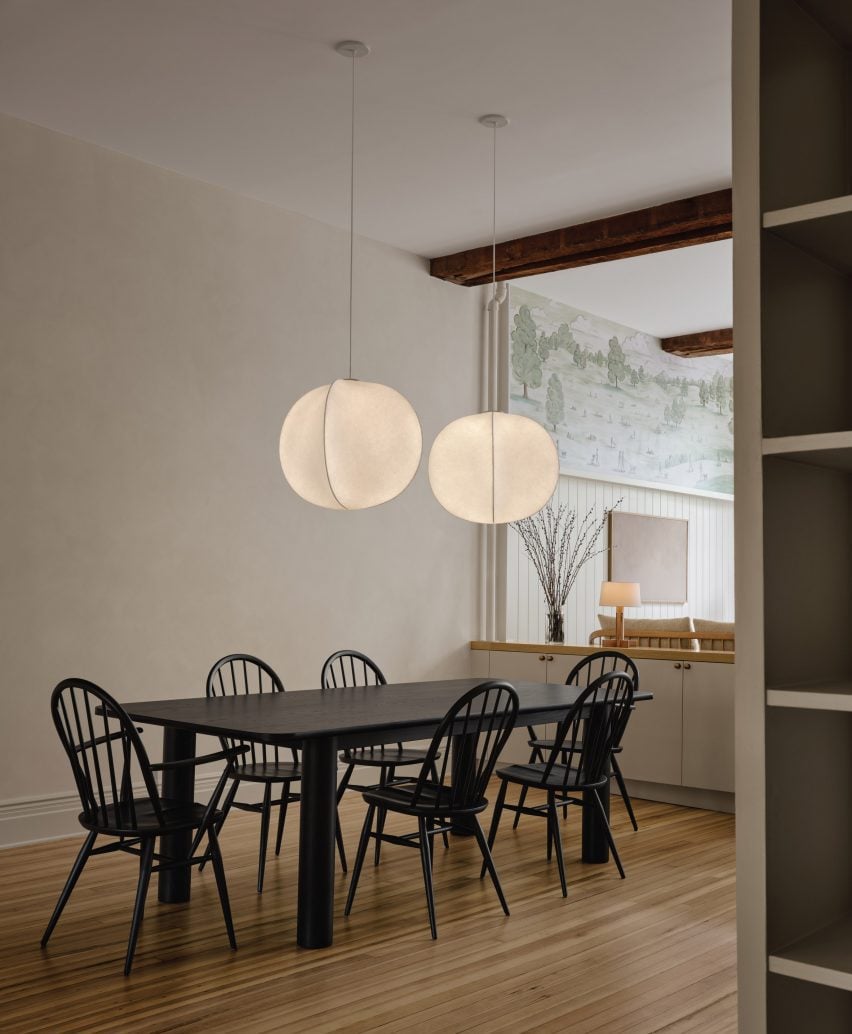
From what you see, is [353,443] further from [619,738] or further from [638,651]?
[638,651]

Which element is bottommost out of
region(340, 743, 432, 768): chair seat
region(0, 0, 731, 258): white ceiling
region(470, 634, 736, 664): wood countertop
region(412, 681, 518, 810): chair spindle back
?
region(340, 743, 432, 768): chair seat

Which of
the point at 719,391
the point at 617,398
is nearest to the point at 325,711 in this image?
the point at 617,398

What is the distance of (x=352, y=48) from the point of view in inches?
162

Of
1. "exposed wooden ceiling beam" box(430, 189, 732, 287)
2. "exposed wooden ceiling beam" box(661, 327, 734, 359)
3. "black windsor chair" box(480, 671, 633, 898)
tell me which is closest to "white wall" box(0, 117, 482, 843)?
"exposed wooden ceiling beam" box(430, 189, 732, 287)

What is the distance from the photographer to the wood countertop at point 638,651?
→ 5.72 meters

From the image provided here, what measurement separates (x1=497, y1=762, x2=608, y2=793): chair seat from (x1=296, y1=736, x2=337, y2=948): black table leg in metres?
0.95

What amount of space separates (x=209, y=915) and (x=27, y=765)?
1.50 meters

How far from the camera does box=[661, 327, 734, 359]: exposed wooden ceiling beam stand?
8.64 metres

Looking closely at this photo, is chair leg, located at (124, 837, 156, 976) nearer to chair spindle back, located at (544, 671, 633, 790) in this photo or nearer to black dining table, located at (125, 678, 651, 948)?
black dining table, located at (125, 678, 651, 948)

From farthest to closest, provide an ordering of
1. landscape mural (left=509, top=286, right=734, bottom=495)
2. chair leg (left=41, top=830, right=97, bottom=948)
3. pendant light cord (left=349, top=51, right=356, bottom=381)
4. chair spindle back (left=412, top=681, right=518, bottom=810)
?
landscape mural (left=509, top=286, right=734, bottom=495), pendant light cord (left=349, top=51, right=356, bottom=381), chair spindle back (left=412, top=681, right=518, bottom=810), chair leg (left=41, top=830, right=97, bottom=948)

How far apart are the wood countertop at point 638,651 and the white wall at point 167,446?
450mm

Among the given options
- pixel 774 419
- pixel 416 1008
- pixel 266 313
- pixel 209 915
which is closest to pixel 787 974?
pixel 774 419

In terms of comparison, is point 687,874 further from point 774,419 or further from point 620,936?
point 774,419

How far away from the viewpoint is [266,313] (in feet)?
19.1
